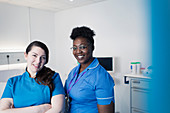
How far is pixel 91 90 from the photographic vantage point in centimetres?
119

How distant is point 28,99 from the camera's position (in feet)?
3.67

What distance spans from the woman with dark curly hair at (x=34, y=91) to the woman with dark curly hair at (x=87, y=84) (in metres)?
0.15

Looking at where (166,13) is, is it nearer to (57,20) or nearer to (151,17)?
(151,17)

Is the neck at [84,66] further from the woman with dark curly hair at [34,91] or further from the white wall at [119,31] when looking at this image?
the white wall at [119,31]

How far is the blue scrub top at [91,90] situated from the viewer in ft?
3.78

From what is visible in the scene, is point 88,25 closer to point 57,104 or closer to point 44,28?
point 44,28

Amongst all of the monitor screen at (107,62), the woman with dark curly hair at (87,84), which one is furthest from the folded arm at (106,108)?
the monitor screen at (107,62)

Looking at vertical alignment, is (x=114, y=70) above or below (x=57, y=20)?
below

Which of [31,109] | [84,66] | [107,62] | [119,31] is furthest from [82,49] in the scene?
[119,31]

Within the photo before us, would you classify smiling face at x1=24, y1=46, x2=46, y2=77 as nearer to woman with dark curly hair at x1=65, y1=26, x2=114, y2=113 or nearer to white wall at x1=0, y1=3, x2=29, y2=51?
woman with dark curly hair at x1=65, y1=26, x2=114, y2=113

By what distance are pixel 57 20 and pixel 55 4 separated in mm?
814

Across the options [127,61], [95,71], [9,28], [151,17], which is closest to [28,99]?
[95,71]

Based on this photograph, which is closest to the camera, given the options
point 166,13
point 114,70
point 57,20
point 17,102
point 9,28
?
point 166,13

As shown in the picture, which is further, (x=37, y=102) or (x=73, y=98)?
(x=73, y=98)
